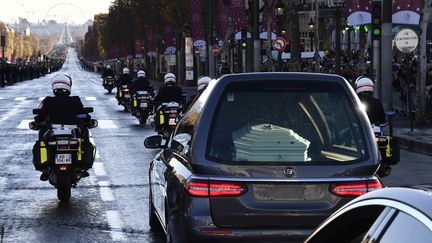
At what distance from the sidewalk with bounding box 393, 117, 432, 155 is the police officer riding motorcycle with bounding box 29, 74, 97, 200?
790cm

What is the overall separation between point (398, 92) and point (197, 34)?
25924mm

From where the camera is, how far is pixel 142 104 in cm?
2436

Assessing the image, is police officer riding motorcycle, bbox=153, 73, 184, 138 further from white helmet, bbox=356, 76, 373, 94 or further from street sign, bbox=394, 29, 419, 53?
white helmet, bbox=356, 76, 373, 94

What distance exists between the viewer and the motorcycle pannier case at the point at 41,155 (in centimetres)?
1048

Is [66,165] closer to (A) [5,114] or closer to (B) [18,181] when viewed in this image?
(B) [18,181]

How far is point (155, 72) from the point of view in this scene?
9188 centimetres

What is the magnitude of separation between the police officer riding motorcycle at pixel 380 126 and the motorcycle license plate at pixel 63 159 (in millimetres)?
3509

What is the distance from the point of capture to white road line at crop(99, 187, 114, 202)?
35.2 ft

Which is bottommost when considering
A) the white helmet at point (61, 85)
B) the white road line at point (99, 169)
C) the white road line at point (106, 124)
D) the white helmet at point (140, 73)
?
the white road line at point (106, 124)

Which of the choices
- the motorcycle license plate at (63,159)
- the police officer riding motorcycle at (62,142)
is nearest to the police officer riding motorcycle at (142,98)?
the police officer riding motorcycle at (62,142)

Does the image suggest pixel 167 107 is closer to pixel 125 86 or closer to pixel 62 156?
pixel 62 156

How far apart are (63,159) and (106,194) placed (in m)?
1.02

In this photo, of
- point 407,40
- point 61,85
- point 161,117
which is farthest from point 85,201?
point 407,40

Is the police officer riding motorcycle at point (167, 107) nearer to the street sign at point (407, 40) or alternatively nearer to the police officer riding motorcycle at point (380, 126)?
the street sign at point (407, 40)
